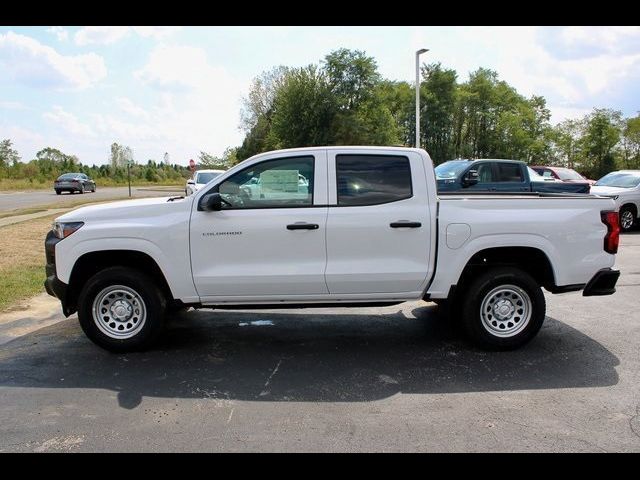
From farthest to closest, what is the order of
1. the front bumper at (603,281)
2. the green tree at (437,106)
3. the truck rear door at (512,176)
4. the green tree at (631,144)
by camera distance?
1. the green tree at (437,106)
2. the green tree at (631,144)
3. the truck rear door at (512,176)
4. the front bumper at (603,281)

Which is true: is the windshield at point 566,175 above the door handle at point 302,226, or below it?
above

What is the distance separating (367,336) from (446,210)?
1660 millimetres

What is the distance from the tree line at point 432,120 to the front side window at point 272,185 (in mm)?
35963

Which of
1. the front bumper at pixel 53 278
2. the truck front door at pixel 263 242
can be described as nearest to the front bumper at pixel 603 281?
the truck front door at pixel 263 242

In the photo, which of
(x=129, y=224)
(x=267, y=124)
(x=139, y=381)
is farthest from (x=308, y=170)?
(x=267, y=124)

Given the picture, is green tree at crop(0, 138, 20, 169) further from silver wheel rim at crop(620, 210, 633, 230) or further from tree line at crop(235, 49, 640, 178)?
silver wheel rim at crop(620, 210, 633, 230)

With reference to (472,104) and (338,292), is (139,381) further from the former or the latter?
(472,104)

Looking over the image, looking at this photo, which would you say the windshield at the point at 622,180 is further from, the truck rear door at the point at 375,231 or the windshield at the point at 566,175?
the truck rear door at the point at 375,231

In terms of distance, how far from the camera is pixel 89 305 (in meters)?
5.04

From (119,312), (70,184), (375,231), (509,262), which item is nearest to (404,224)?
(375,231)

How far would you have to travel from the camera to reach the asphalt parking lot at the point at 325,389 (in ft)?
11.4

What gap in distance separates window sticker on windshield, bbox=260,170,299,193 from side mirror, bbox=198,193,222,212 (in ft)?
1.48

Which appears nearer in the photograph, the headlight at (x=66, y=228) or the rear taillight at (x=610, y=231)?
the headlight at (x=66, y=228)

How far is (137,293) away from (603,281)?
4546 mm
